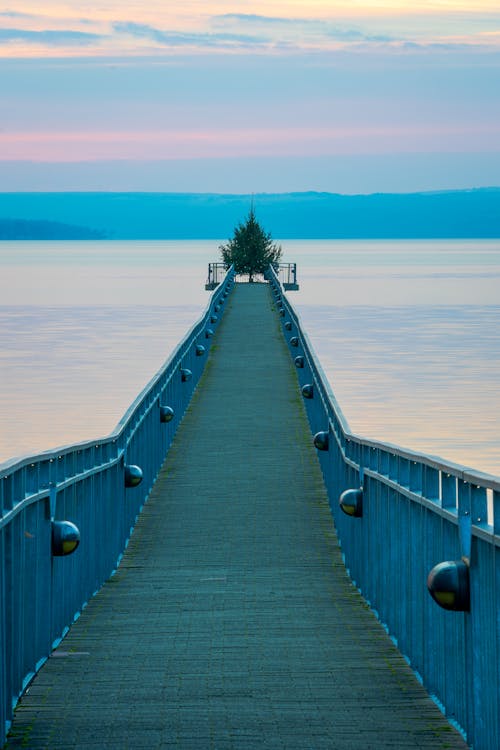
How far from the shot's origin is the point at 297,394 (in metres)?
30.8

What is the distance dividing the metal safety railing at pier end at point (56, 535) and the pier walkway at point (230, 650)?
0.18 meters

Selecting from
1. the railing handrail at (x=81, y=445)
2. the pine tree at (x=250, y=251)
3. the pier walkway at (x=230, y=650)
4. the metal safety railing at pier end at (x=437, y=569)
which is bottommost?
the pier walkway at (x=230, y=650)

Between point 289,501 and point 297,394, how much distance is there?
41.0ft

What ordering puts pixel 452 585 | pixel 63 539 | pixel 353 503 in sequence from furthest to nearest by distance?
1. pixel 353 503
2. pixel 63 539
3. pixel 452 585

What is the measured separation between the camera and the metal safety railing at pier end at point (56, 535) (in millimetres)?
7734

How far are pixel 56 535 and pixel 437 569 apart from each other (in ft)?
10.1

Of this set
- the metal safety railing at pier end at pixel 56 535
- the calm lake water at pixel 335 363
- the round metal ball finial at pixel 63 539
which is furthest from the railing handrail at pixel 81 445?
the calm lake water at pixel 335 363

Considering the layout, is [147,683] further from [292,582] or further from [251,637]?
[292,582]

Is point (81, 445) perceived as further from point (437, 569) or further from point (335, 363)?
point (335, 363)

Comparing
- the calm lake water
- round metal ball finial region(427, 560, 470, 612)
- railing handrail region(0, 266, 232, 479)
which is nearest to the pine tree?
the calm lake water

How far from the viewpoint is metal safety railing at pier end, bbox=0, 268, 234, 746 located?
25.4 feet

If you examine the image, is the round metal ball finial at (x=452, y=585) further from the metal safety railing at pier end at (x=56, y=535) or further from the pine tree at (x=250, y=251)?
the pine tree at (x=250, y=251)

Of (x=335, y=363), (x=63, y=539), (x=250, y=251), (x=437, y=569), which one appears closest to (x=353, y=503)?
(x=63, y=539)

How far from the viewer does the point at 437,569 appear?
23.0 ft
